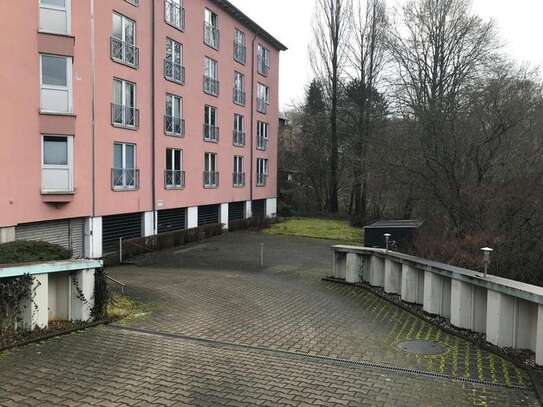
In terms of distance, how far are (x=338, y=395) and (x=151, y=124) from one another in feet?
→ 64.7

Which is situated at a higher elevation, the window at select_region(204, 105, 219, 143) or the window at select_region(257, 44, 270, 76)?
the window at select_region(257, 44, 270, 76)

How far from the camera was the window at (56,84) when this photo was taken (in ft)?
55.7

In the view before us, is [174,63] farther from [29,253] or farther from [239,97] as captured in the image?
[29,253]

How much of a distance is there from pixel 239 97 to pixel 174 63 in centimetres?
863

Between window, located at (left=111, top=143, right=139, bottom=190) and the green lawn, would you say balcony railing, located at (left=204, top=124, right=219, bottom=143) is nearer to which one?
the green lawn

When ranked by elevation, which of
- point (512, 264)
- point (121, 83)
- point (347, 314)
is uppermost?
point (121, 83)

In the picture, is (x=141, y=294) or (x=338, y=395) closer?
(x=338, y=395)

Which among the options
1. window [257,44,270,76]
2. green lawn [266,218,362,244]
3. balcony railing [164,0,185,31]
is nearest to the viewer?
balcony railing [164,0,185,31]

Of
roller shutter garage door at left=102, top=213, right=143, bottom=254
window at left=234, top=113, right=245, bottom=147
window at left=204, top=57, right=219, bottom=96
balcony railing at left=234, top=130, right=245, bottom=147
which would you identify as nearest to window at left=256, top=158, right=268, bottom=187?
balcony railing at left=234, top=130, right=245, bottom=147

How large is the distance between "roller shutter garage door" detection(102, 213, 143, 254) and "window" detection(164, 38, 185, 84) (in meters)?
7.22

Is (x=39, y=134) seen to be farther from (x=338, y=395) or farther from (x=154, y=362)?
(x=338, y=395)

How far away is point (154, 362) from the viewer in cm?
638

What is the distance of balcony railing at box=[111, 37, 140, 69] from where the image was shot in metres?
20.3

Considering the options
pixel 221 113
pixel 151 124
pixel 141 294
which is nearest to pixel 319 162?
pixel 221 113
